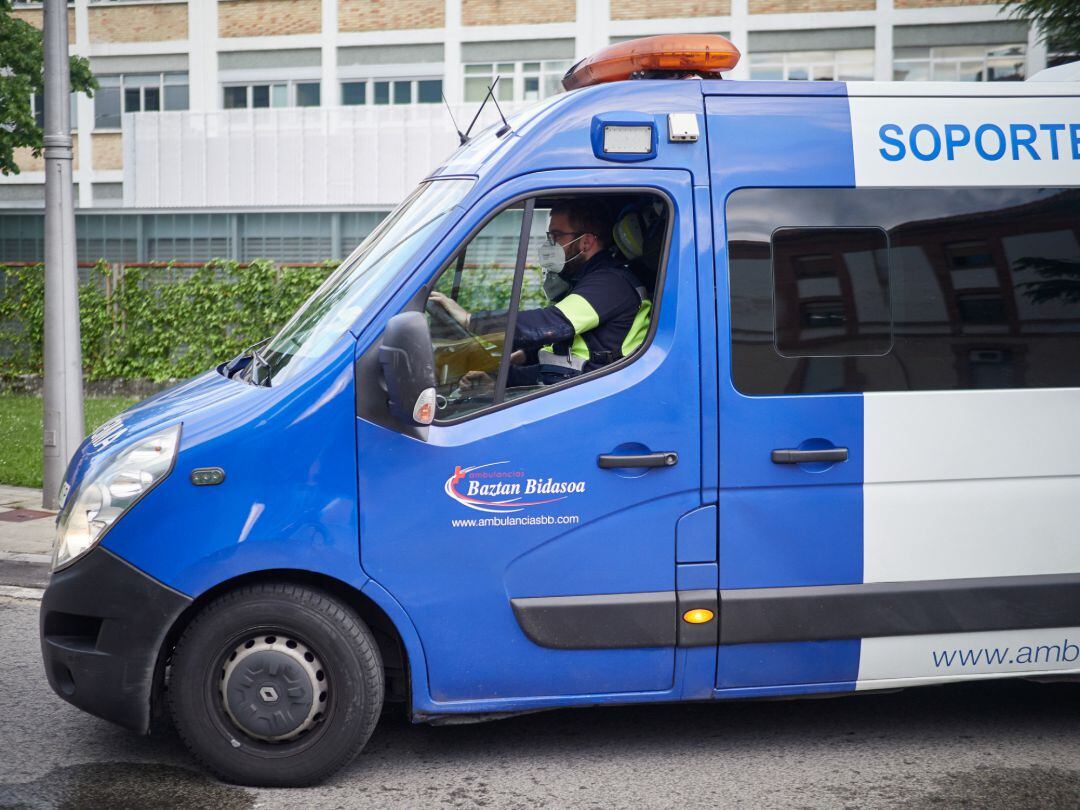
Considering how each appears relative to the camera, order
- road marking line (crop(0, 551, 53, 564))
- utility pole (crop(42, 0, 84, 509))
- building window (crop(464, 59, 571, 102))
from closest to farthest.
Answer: road marking line (crop(0, 551, 53, 564)) → utility pole (crop(42, 0, 84, 509)) → building window (crop(464, 59, 571, 102))

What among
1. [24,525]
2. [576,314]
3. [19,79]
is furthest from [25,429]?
[576,314]

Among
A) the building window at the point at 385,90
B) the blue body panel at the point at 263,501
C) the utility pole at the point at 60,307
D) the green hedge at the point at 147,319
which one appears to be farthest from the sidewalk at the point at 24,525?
the building window at the point at 385,90

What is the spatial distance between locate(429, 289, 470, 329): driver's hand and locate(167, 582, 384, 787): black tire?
1.03 metres

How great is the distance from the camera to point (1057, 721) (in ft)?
16.1

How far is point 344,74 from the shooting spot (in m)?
32.2

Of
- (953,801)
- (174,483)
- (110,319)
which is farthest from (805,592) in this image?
(110,319)

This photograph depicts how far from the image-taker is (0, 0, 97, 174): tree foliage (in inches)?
733

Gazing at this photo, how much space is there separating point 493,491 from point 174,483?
3.38 feet

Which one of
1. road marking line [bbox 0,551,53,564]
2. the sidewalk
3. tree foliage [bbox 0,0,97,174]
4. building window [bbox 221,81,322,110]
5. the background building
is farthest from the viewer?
building window [bbox 221,81,322,110]

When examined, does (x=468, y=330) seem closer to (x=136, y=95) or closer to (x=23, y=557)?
(x=23, y=557)

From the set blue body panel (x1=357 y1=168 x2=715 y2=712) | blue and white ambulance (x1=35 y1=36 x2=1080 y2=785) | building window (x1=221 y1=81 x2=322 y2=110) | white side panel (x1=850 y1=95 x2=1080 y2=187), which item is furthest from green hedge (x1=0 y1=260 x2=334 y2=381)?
building window (x1=221 y1=81 x2=322 y2=110)

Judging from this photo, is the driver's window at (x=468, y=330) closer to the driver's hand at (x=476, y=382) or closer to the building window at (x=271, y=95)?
the driver's hand at (x=476, y=382)

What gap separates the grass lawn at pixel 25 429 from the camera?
10.5 m

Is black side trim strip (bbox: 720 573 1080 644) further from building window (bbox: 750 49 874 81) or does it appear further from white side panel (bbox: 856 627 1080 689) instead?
building window (bbox: 750 49 874 81)
